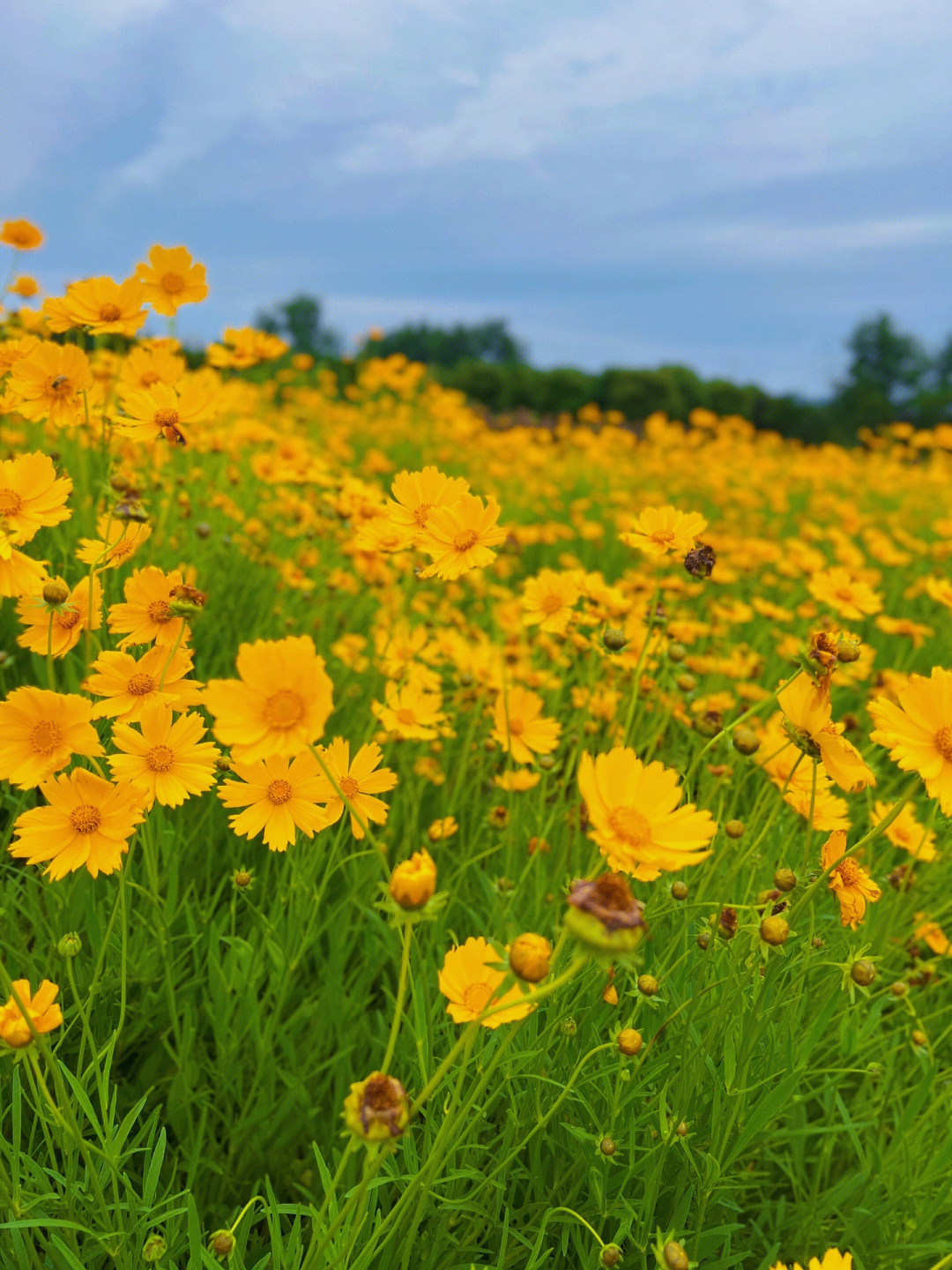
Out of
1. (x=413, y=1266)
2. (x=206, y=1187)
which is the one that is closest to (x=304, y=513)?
(x=206, y=1187)

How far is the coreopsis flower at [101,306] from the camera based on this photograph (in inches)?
45.7

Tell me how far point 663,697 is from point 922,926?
57cm

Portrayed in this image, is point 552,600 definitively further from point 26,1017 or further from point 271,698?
point 26,1017

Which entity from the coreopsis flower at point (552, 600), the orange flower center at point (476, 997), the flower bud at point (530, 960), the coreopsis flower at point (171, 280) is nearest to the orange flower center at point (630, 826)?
the flower bud at point (530, 960)

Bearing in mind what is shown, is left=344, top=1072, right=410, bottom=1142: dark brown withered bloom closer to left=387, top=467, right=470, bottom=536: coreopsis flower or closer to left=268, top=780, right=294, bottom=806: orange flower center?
left=268, top=780, right=294, bottom=806: orange flower center

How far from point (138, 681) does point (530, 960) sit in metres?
0.53

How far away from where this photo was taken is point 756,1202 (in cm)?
116

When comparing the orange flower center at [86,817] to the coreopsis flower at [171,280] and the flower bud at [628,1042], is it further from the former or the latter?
the coreopsis flower at [171,280]

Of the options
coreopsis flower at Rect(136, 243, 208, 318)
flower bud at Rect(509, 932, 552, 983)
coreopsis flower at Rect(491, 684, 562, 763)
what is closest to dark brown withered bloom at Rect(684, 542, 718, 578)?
coreopsis flower at Rect(491, 684, 562, 763)

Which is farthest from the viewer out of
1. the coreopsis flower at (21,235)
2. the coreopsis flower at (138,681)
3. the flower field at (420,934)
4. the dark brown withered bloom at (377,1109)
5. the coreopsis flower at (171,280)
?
the coreopsis flower at (21,235)

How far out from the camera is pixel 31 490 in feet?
3.09

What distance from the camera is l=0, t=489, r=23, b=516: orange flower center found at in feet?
3.05

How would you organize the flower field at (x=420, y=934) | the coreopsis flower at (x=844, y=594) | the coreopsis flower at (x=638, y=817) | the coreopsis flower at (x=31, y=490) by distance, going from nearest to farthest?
the coreopsis flower at (x=638, y=817) → the flower field at (x=420, y=934) → the coreopsis flower at (x=31, y=490) → the coreopsis flower at (x=844, y=594)

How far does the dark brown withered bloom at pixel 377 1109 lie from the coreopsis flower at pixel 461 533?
0.50 m
